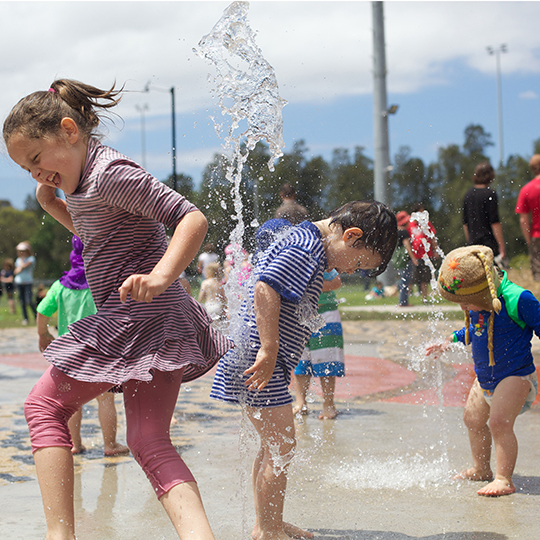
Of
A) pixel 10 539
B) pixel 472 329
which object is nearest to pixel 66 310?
pixel 10 539

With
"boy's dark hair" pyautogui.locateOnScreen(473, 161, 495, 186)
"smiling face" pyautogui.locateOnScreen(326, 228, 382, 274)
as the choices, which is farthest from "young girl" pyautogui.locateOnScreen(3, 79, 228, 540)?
"boy's dark hair" pyautogui.locateOnScreen(473, 161, 495, 186)

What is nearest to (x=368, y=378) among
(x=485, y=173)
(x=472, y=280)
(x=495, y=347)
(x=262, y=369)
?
(x=485, y=173)

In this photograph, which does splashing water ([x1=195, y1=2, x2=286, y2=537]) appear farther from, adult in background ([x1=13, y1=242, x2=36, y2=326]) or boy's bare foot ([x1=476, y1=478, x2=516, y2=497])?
adult in background ([x1=13, y1=242, x2=36, y2=326])

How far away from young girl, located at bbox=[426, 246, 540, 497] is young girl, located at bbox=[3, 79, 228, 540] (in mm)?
1401

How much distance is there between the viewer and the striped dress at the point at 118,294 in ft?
6.56

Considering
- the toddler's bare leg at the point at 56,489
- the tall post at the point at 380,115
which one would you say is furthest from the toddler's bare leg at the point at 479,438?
the tall post at the point at 380,115

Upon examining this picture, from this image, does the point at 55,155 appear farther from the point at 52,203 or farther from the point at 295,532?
the point at 295,532

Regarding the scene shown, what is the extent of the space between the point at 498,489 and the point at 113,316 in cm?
192

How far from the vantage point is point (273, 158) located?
3139 millimetres

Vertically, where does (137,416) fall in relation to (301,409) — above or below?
above

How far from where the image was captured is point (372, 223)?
8.32ft

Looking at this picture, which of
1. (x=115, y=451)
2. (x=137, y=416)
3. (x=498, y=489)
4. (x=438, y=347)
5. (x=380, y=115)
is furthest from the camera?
(x=380, y=115)

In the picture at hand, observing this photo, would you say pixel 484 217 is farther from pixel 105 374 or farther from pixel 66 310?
pixel 105 374

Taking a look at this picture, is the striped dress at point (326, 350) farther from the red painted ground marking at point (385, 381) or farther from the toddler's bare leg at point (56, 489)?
the toddler's bare leg at point (56, 489)
